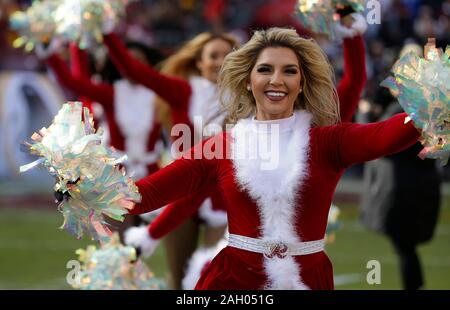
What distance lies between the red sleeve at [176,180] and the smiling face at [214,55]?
2.19 m

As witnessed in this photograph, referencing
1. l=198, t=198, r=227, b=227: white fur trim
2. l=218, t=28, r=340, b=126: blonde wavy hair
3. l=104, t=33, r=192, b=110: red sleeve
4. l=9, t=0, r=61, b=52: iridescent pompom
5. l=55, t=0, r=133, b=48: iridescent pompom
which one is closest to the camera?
l=218, t=28, r=340, b=126: blonde wavy hair

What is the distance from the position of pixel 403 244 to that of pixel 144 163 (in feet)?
6.02

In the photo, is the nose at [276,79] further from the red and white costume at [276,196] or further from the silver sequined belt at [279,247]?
the silver sequined belt at [279,247]

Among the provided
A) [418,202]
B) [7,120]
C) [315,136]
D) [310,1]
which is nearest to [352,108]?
[310,1]

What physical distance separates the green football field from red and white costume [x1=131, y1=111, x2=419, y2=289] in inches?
142

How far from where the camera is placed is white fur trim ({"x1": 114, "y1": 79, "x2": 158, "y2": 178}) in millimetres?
7020

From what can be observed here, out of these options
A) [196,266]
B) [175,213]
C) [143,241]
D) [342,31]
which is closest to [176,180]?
[175,213]

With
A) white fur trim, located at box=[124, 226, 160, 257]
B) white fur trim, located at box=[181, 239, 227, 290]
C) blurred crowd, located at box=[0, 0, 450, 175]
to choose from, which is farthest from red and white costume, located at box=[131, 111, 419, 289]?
blurred crowd, located at box=[0, 0, 450, 175]

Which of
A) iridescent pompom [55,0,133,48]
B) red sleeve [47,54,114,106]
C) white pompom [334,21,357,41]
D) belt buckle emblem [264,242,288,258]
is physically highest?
red sleeve [47,54,114,106]

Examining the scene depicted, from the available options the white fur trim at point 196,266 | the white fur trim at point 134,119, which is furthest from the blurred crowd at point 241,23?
the white fur trim at point 196,266

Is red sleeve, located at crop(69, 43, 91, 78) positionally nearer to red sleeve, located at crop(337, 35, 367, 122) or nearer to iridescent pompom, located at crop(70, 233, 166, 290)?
iridescent pompom, located at crop(70, 233, 166, 290)

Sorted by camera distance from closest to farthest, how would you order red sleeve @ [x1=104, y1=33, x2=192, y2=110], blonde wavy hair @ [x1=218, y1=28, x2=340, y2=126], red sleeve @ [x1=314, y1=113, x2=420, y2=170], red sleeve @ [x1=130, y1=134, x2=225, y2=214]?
red sleeve @ [x1=314, y1=113, x2=420, y2=170], red sleeve @ [x1=130, y1=134, x2=225, y2=214], blonde wavy hair @ [x1=218, y1=28, x2=340, y2=126], red sleeve @ [x1=104, y1=33, x2=192, y2=110]

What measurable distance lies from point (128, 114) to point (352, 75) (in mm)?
2826

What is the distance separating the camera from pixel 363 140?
133 inches
